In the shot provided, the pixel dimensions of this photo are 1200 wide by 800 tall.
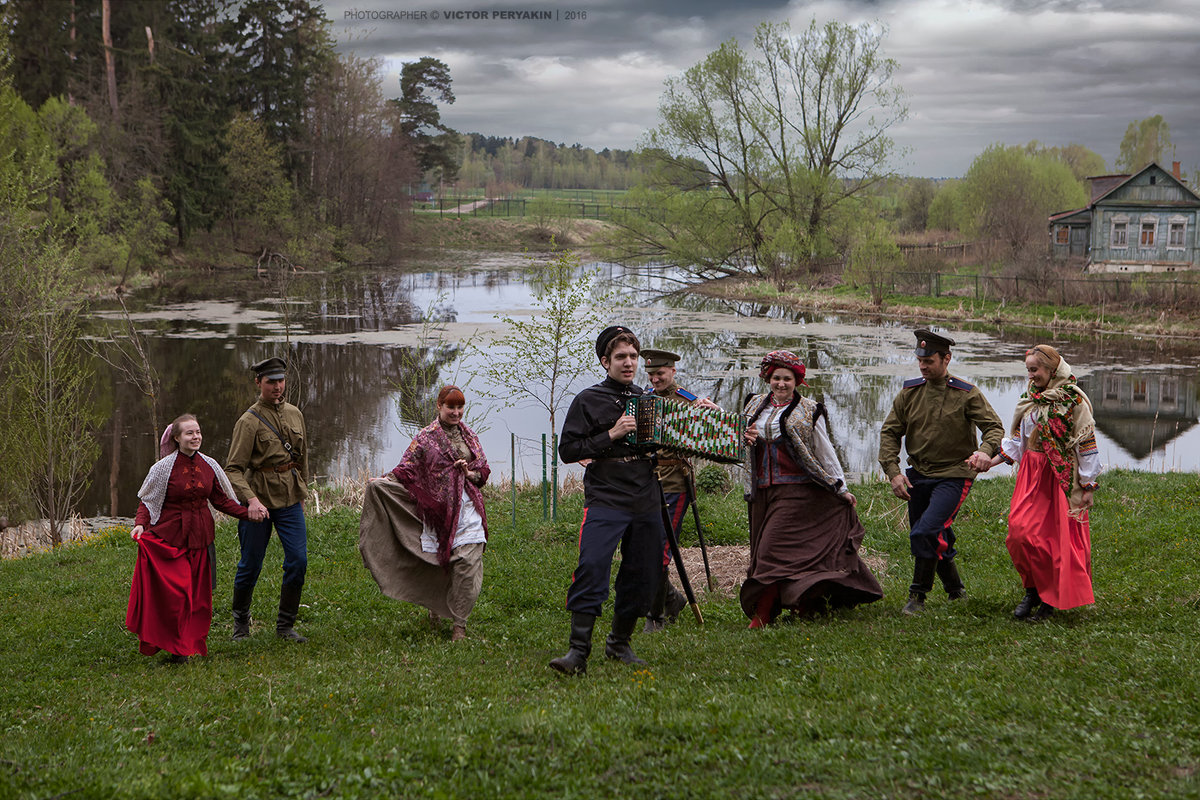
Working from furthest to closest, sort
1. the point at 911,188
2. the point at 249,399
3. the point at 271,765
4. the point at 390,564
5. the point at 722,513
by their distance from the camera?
the point at 911,188 < the point at 249,399 < the point at 722,513 < the point at 390,564 < the point at 271,765

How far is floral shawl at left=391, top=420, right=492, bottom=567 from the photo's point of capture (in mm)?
7832

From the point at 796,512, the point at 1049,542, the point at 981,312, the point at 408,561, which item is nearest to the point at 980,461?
the point at 1049,542

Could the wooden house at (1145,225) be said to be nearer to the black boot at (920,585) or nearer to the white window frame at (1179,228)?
the white window frame at (1179,228)

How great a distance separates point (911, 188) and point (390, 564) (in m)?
89.3

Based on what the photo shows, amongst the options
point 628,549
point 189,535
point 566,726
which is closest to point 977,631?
point 628,549

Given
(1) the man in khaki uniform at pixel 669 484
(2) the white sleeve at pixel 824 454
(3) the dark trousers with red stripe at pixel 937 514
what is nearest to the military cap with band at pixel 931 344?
(3) the dark trousers with red stripe at pixel 937 514

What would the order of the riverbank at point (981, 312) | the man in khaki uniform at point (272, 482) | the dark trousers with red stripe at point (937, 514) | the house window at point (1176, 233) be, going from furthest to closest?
the house window at point (1176, 233) < the riverbank at point (981, 312) < the man in khaki uniform at point (272, 482) < the dark trousers with red stripe at point (937, 514)

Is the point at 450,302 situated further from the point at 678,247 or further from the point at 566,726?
the point at 566,726

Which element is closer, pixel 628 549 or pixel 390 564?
pixel 628 549

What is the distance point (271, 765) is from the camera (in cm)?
472

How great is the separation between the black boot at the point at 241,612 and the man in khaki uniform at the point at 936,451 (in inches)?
204

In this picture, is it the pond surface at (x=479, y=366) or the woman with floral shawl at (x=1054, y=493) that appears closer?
the woman with floral shawl at (x=1054, y=493)

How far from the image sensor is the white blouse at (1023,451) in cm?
707

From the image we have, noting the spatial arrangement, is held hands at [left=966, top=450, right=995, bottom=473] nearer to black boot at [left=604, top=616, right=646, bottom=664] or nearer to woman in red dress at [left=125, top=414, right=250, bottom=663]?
black boot at [left=604, top=616, right=646, bottom=664]
